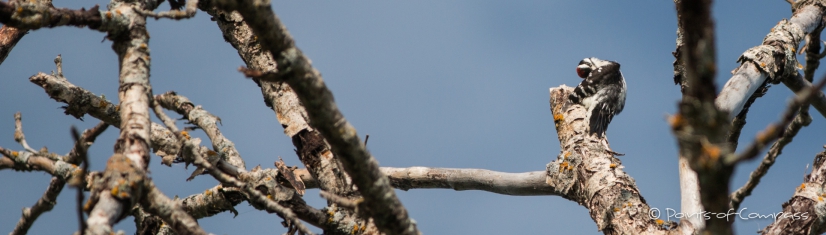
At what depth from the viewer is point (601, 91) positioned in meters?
7.62

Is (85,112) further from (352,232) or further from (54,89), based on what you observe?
(352,232)

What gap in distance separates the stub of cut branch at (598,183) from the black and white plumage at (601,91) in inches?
18.8

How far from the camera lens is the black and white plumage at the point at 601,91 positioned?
241 inches

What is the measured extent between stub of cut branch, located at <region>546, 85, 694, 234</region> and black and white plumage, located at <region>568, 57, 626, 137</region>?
1.57 feet

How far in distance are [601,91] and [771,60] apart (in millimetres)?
2763

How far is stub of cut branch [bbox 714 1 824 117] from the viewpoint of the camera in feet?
15.0

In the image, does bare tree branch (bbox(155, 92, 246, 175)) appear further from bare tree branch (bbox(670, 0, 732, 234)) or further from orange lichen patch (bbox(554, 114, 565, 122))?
bare tree branch (bbox(670, 0, 732, 234))

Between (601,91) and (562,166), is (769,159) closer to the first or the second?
(562,166)

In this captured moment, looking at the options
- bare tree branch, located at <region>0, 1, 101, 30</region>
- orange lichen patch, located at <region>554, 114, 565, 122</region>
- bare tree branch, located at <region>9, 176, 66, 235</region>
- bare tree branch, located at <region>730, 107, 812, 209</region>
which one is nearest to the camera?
bare tree branch, located at <region>730, 107, 812, 209</region>

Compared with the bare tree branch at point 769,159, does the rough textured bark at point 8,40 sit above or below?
above

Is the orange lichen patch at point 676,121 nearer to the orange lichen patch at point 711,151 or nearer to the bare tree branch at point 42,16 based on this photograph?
the orange lichen patch at point 711,151

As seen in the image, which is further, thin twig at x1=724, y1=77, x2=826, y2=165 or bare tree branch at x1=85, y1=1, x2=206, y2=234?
bare tree branch at x1=85, y1=1, x2=206, y2=234

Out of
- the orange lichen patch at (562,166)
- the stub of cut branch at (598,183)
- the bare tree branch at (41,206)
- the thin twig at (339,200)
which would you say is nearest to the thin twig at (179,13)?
the thin twig at (339,200)

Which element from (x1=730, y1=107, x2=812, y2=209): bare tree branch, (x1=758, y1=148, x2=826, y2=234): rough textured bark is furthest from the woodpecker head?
(x1=730, y1=107, x2=812, y2=209): bare tree branch
